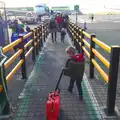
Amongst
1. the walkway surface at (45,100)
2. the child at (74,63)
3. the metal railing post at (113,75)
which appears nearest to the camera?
the metal railing post at (113,75)

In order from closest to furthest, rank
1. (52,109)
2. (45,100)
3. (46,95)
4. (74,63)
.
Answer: (52,109), (74,63), (45,100), (46,95)

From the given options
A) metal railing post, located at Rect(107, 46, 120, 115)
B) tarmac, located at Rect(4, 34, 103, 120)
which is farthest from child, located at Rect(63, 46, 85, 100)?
metal railing post, located at Rect(107, 46, 120, 115)

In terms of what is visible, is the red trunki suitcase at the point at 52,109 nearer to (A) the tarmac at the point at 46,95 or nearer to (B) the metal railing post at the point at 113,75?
(A) the tarmac at the point at 46,95

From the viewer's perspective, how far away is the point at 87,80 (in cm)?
638

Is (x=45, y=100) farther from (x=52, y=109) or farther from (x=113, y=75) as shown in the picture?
(x=113, y=75)

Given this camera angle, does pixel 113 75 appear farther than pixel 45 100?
→ No

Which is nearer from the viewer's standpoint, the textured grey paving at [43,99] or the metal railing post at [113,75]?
the metal railing post at [113,75]

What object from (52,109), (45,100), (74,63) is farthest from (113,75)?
(45,100)

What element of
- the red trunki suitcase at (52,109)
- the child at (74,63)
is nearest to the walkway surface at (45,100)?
the red trunki suitcase at (52,109)

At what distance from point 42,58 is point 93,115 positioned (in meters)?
5.29

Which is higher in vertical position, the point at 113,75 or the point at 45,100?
the point at 113,75

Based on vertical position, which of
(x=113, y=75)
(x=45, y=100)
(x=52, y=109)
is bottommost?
(x=45, y=100)

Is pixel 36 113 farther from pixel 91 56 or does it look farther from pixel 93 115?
pixel 91 56

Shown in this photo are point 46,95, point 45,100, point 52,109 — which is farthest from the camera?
point 46,95
